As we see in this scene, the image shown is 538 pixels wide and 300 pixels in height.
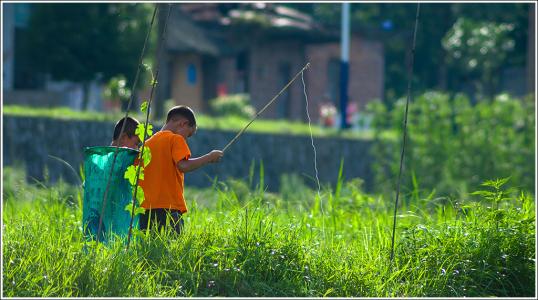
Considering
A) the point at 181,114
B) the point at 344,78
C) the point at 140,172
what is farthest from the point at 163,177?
the point at 344,78

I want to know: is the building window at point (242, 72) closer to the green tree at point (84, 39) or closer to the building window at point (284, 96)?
the building window at point (284, 96)

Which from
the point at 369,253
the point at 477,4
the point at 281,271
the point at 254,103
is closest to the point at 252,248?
the point at 281,271

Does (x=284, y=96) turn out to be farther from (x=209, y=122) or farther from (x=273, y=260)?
(x=273, y=260)

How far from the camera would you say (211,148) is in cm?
1631

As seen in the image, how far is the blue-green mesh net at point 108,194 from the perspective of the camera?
5.68 meters

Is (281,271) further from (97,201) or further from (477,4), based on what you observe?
(477,4)

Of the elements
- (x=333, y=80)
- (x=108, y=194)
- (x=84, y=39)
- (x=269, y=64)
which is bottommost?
(x=108, y=194)

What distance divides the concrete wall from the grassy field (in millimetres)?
6565

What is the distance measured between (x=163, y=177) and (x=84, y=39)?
1719 cm

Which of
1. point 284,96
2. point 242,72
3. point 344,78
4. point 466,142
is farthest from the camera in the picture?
point 284,96

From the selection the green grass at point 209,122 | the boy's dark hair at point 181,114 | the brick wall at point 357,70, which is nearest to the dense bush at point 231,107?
the green grass at point 209,122

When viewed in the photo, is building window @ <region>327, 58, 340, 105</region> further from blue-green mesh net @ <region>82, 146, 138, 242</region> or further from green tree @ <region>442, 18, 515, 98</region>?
blue-green mesh net @ <region>82, 146, 138, 242</region>

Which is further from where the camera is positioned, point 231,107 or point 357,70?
point 357,70

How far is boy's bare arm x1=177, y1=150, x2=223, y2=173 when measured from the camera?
217 inches
